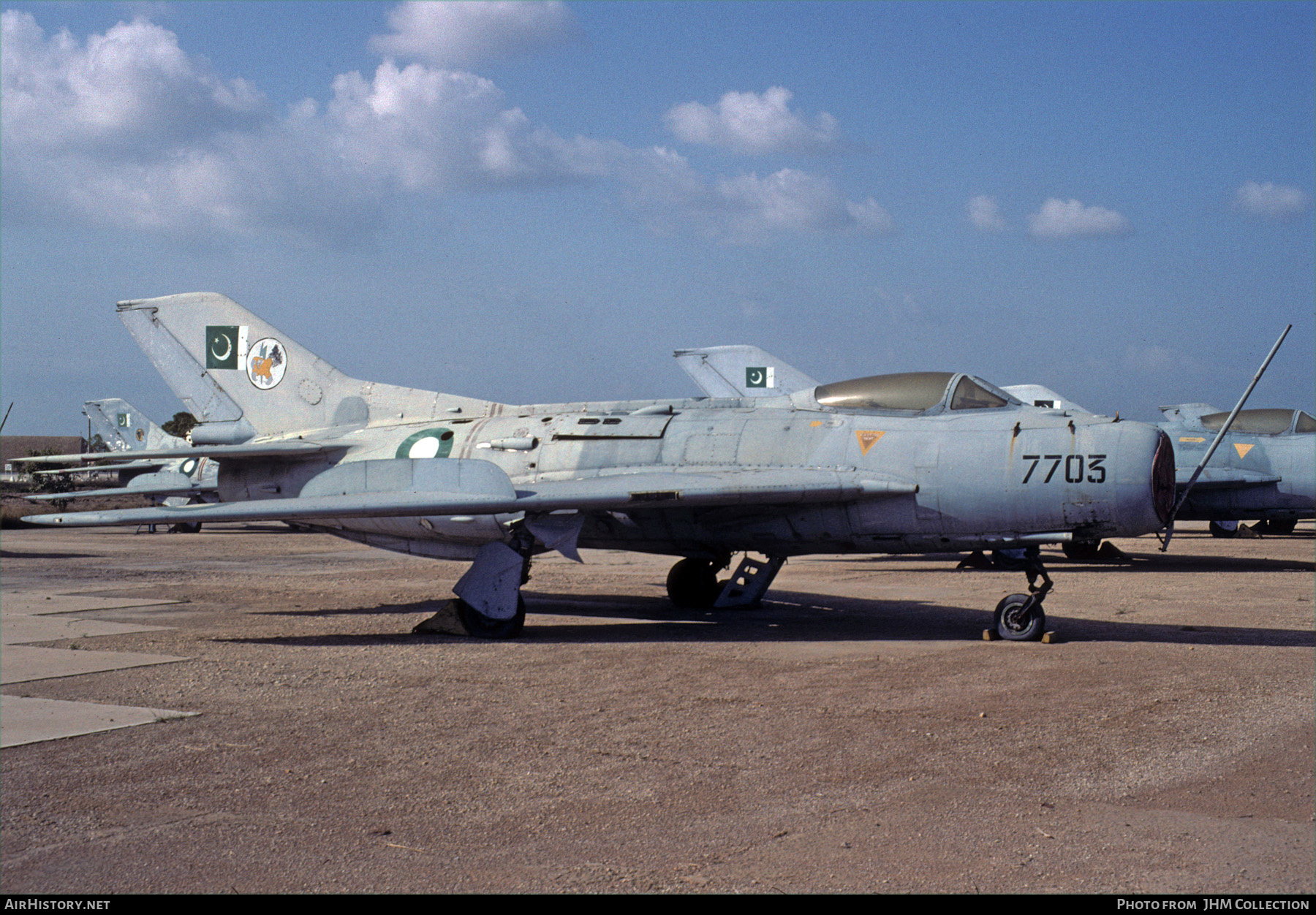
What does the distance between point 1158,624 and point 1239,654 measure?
266 cm

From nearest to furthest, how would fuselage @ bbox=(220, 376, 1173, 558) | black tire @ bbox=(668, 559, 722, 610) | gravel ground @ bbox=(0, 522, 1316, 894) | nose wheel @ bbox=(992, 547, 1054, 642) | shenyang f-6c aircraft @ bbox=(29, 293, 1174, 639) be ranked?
gravel ground @ bbox=(0, 522, 1316, 894) < fuselage @ bbox=(220, 376, 1173, 558) < shenyang f-6c aircraft @ bbox=(29, 293, 1174, 639) < nose wheel @ bbox=(992, 547, 1054, 642) < black tire @ bbox=(668, 559, 722, 610)

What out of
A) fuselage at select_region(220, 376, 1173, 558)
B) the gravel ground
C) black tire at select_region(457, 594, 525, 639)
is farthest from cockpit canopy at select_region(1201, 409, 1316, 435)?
black tire at select_region(457, 594, 525, 639)

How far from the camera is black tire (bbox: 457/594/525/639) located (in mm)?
11648

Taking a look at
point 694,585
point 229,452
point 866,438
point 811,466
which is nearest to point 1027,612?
point 866,438

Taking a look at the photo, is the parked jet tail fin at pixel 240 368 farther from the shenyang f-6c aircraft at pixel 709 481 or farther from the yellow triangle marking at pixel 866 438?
the yellow triangle marking at pixel 866 438

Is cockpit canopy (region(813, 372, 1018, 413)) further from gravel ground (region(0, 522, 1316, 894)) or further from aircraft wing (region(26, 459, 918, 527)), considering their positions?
gravel ground (region(0, 522, 1316, 894))

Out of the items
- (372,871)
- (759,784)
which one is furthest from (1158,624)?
(372,871)

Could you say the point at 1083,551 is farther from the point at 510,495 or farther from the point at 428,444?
the point at 510,495

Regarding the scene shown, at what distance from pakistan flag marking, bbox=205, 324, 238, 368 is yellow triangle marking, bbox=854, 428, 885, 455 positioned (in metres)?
9.06

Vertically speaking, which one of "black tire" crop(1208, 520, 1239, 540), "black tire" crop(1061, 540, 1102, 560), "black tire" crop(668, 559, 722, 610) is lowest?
"black tire" crop(668, 559, 722, 610)

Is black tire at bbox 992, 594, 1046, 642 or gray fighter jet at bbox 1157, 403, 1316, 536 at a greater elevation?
gray fighter jet at bbox 1157, 403, 1316, 536

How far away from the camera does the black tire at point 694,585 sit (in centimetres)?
1480

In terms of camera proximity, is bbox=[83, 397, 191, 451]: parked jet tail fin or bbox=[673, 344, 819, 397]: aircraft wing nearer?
bbox=[673, 344, 819, 397]: aircraft wing

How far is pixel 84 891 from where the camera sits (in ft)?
13.7
